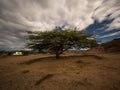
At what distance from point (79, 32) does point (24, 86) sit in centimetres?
862

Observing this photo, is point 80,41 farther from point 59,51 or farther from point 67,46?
point 59,51

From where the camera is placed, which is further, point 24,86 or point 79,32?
point 79,32

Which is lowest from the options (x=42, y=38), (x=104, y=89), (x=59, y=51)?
(x=104, y=89)

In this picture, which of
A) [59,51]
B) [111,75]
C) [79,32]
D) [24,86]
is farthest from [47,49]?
[111,75]

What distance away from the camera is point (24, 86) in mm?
5547

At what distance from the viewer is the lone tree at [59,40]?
38.1ft

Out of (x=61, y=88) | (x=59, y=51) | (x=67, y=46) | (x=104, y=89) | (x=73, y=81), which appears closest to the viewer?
(x=104, y=89)

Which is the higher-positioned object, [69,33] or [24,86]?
[69,33]

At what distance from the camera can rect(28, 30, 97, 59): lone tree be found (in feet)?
38.1

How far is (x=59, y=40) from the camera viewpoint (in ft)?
37.1

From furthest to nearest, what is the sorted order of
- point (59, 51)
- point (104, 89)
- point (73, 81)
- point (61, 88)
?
point (59, 51)
point (73, 81)
point (61, 88)
point (104, 89)

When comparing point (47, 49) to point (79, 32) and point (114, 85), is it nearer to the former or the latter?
point (79, 32)

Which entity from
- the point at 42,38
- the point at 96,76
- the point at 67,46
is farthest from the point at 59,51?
the point at 96,76

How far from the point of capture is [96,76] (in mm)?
5691
